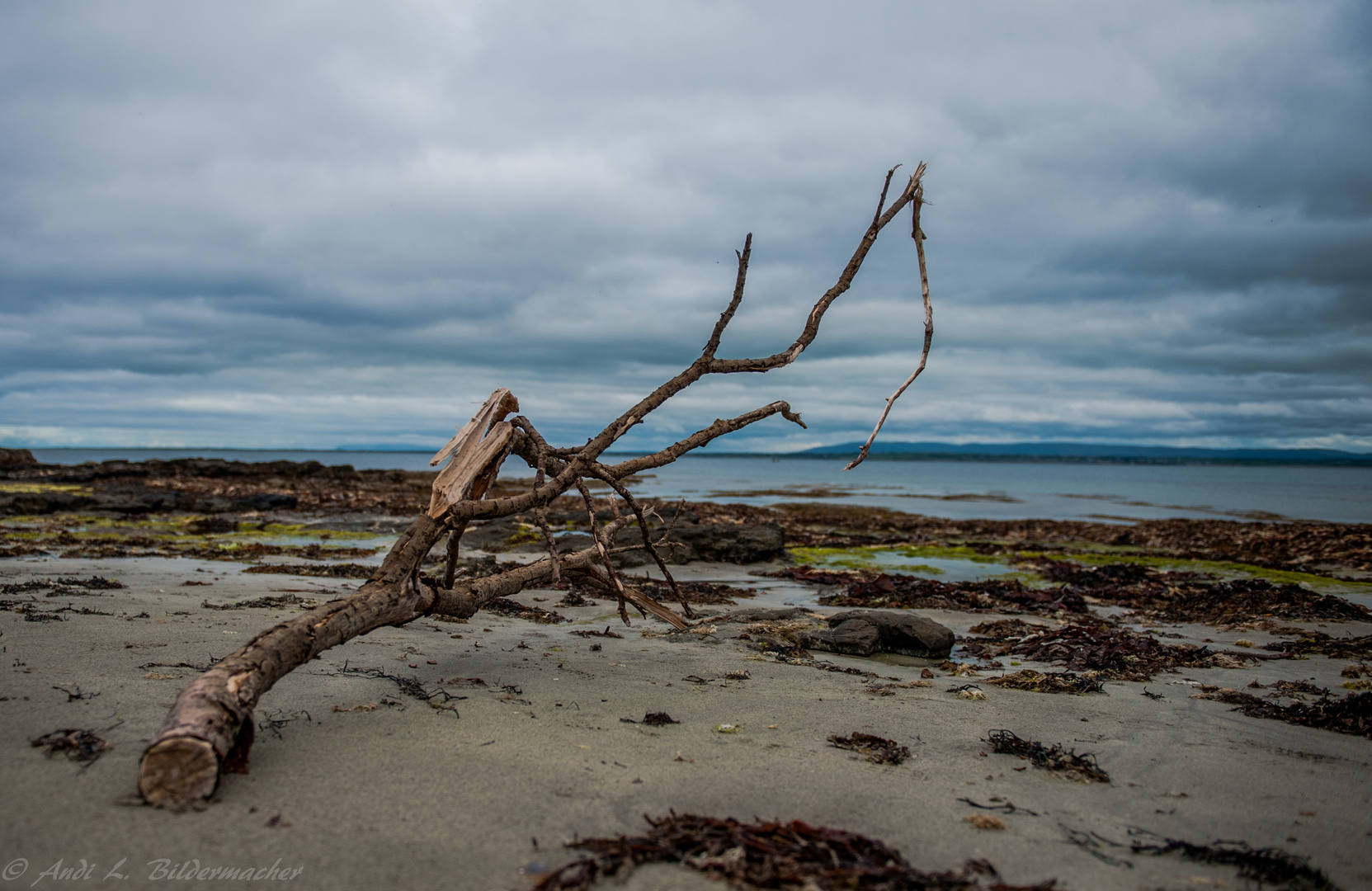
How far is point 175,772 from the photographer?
8.68 feet

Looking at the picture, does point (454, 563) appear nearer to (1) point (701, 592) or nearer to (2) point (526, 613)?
(2) point (526, 613)

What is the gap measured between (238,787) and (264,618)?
4.28 metres

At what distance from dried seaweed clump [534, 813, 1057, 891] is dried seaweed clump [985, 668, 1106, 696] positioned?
334 centimetres

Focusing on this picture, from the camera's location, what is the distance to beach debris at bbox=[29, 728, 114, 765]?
2939 mm

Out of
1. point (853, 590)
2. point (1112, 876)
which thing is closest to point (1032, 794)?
point (1112, 876)

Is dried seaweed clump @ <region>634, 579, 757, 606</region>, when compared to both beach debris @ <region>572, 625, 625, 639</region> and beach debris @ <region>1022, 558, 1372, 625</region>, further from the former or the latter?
beach debris @ <region>1022, 558, 1372, 625</region>

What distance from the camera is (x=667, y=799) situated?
3.08 metres

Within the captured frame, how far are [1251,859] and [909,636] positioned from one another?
4180mm

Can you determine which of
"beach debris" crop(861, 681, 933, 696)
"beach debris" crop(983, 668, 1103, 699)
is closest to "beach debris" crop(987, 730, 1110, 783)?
"beach debris" crop(861, 681, 933, 696)

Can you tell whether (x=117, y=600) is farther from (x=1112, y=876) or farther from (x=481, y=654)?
(x=1112, y=876)

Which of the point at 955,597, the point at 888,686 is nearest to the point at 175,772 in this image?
the point at 888,686

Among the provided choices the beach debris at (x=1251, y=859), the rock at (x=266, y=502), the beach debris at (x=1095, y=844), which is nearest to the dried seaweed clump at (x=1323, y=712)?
the beach debris at (x=1251, y=859)

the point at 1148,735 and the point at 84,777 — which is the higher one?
the point at 84,777

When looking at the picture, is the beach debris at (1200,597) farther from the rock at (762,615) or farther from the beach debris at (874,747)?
the beach debris at (874,747)
